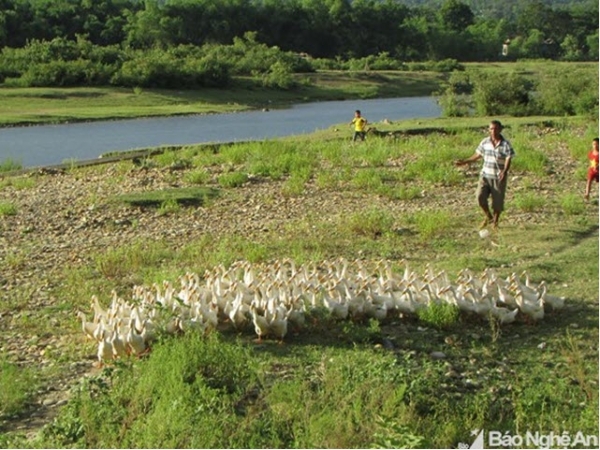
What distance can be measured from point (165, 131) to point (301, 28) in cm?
4504

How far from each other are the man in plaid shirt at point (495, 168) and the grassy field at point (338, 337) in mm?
445

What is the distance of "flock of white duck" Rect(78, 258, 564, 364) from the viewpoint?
8.04m

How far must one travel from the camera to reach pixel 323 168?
18.5 metres

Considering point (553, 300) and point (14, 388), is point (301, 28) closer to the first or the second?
point (553, 300)

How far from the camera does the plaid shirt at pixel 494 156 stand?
12.2 meters

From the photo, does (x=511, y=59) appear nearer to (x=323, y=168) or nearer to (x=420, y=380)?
(x=323, y=168)

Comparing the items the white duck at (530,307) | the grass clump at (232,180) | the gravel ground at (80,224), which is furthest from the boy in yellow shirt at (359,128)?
the white duck at (530,307)

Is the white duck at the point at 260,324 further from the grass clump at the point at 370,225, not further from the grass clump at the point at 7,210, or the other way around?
the grass clump at the point at 7,210

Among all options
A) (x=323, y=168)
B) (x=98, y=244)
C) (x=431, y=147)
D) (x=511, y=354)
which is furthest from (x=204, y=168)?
(x=511, y=354)

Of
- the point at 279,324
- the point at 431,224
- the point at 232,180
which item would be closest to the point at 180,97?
the point at 232,180

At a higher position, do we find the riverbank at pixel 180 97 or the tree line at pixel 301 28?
the tree line at pixel 301 28

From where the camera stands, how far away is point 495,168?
12266 millimetres

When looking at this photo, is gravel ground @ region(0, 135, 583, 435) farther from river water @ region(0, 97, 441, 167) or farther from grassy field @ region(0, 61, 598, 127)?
grassy field @ region(0, 61, 598, 127)

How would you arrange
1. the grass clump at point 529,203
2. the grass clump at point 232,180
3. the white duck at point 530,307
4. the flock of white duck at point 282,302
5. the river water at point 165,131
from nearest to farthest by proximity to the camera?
the flock of white duck at point 282,302 < the white duck at point 530,307 < the grass clump at point 529,203 < the grass clump at point 232,180 < the river water at point 165,131
